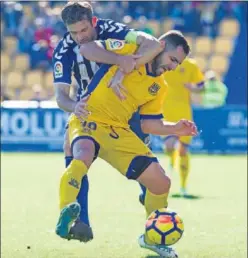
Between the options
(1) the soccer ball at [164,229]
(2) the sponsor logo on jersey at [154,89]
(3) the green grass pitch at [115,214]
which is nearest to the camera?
(1) the soccer ball at [164,229]

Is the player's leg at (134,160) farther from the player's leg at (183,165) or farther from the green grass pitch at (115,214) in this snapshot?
the player's leg at (183,165)

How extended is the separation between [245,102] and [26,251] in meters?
15.0

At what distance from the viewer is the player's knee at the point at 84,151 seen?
6961 millimetres

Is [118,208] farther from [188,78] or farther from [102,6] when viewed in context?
[102,6]

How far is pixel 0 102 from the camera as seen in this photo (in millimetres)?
20875

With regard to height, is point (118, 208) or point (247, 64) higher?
point (247, 64)

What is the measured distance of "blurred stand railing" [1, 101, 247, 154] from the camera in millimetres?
20938

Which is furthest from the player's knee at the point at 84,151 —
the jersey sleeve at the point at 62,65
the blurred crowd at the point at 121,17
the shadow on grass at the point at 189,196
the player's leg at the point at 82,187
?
the blurred crowd at the point at 121,17

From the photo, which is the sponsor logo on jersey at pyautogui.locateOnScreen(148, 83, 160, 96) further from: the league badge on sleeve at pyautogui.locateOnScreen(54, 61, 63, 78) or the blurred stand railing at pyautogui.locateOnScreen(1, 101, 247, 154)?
the blurred stand railing at pyautogui.locateOnScreen(1, 101, 247, 154)

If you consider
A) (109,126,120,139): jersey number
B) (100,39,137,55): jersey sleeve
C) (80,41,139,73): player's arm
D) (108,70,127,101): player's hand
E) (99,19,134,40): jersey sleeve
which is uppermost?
(99,19,134,40): jersey sleeve

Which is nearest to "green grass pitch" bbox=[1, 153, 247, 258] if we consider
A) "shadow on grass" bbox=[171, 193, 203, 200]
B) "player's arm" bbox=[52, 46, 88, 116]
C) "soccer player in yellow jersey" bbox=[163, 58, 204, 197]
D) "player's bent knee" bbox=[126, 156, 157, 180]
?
"shadow on grass" bbox=[171, 193, 203, 200]

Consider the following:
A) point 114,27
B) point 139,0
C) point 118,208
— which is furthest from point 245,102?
point 114,27

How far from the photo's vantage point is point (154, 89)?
7.40 m

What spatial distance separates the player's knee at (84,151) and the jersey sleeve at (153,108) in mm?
686
